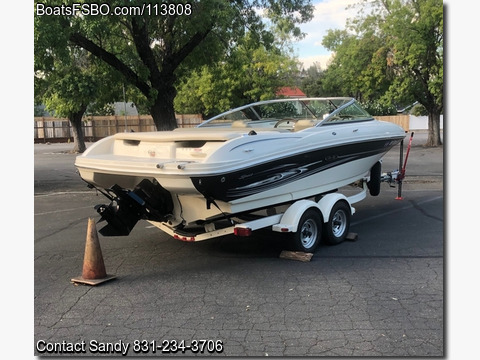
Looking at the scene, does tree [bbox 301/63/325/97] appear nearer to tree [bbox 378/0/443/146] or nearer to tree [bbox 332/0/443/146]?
tree [bbox 332/0/443/146]

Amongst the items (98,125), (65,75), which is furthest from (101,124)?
(65,75)

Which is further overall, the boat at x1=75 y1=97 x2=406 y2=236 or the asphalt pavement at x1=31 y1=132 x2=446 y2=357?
the boat at x1=75 y1=97 x2=406 y2=236

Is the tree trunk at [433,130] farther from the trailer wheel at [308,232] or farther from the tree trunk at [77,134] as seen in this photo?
the tree trunk at [77,134]

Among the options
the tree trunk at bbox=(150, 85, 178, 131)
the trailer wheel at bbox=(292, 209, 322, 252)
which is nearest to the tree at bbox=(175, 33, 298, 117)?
the tree trunk at bbox=(150, 85, 178, 131)

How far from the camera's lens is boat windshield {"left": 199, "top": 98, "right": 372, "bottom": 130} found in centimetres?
670

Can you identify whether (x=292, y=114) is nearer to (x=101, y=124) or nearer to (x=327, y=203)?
(x=327, y=203)

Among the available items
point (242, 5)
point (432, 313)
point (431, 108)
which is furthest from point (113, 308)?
point (431, 108)

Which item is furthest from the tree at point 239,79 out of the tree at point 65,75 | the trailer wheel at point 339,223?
the trailer wheel at point 339,223

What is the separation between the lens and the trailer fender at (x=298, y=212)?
5594mm

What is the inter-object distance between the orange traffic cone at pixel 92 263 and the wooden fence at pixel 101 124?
3254 mm

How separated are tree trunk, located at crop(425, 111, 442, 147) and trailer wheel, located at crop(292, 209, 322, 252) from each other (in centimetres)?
920

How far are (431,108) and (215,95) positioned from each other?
31.0 ft

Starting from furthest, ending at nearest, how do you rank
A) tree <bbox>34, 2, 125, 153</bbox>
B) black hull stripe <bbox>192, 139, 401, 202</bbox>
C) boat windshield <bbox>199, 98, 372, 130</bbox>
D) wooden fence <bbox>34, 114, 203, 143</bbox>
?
wooden fence <bbox>34, 114, 203, 143</bbox>
tree <bbox>34, 2, 125, 153</bbox>
boat windshield <bbox>199, 98, 372, 130</bbox>
black hull stripe <bbox>192, 139, 401, 202</bbox>

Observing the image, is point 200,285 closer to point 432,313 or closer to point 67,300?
point 67,300
